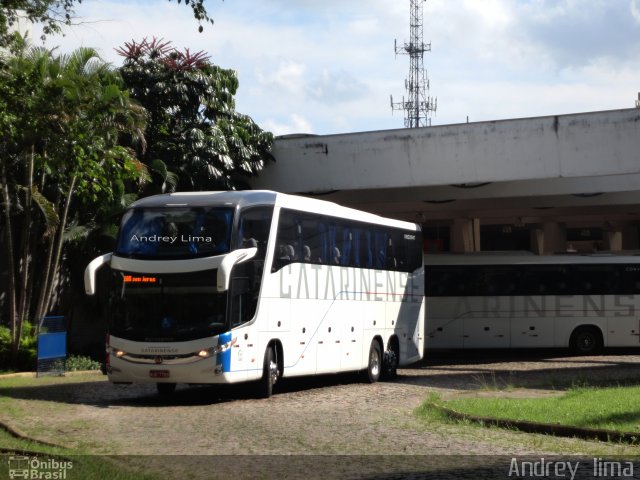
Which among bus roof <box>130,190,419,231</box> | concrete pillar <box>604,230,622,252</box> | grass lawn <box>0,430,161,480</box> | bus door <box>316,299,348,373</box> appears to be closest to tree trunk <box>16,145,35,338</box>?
bus roof <box>130,190,419,231</box>

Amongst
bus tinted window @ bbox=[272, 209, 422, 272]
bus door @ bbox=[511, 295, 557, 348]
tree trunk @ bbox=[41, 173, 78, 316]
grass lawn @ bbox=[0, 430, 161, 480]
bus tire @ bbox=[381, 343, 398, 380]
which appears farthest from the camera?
bus door @ bbox=[511, 295, 557, 348]

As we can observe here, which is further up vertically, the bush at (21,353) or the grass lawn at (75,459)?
the bush at (21,353)

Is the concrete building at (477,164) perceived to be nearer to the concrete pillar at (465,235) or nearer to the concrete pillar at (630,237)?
the concrete pillar at (465,235)

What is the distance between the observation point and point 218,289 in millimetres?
17031

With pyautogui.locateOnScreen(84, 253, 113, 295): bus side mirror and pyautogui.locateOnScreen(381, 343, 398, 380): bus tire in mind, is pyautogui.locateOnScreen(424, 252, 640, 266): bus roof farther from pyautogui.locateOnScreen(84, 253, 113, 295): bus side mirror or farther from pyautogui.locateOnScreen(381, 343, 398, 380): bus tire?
pyautogui.locateOnScreen(84, 253, 113, 295): bus side mirror

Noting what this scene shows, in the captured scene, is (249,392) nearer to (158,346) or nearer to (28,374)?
(158,346)

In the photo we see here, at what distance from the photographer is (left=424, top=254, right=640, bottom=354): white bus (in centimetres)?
3381

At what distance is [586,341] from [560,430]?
21.6m

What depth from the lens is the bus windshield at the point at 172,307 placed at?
56.7ft

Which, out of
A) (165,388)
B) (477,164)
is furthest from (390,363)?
(477,164)

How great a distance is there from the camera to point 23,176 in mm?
26531

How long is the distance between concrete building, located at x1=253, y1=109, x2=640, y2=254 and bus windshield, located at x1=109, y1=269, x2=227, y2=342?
44.2 ft

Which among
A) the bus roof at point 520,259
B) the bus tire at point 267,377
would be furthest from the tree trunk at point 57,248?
the bus roof at point 520,259

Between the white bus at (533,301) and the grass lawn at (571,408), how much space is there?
52.0ft
